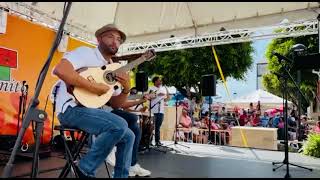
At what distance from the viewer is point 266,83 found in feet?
84.8

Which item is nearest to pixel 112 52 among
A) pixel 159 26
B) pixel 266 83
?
pixel 159 26

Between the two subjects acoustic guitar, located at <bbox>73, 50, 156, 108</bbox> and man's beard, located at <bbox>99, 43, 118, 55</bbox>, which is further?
man's beard, located at <bbox>99, 43, 118, 55</bbox>

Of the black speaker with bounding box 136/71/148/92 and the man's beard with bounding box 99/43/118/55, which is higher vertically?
the black speaker with bounding box 136/71/148/92

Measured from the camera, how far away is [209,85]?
7898mm

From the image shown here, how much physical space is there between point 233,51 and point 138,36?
501 inches

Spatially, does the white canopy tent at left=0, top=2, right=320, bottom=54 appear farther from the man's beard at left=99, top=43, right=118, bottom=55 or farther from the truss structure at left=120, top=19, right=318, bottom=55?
the man's beard at left=99, top=43, right=118, bottom=55

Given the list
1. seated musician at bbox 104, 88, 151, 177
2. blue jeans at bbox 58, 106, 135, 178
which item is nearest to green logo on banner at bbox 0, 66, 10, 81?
seated musician at bbox 104, 88, 151, 177

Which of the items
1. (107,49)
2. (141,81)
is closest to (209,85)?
(141,81)

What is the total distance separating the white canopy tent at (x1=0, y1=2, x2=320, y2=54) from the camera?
18.0 feet

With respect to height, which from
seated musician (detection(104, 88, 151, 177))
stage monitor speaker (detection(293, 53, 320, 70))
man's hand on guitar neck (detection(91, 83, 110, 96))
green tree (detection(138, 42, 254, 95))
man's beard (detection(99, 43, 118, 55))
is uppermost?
green tree (detection(138, 42, 254, 95))

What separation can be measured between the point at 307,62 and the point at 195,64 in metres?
14.9

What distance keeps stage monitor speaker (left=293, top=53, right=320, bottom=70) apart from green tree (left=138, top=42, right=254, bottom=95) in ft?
47.0

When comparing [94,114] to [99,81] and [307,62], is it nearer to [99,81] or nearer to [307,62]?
[99,81]

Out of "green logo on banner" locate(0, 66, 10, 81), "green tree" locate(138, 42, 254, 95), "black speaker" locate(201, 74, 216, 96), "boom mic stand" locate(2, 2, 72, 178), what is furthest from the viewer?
"green tree" locate(138, 42, 254, 95)
